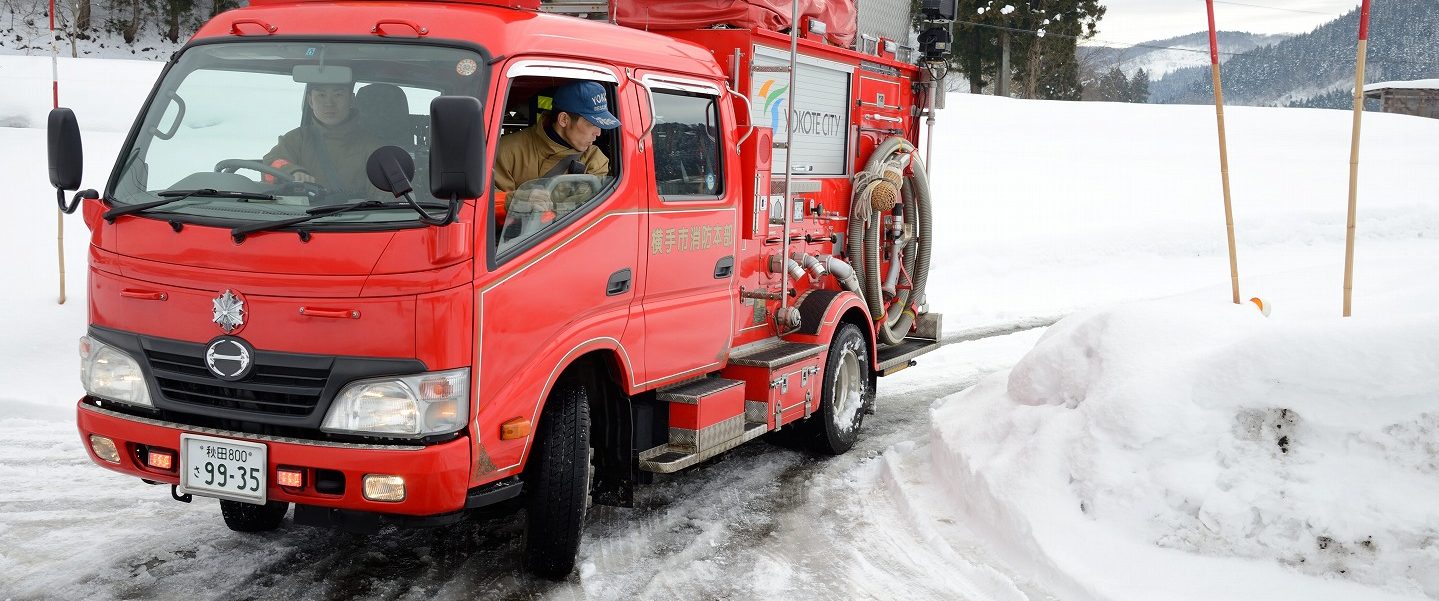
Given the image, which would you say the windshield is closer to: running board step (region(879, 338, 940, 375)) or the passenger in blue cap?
the passenger in blue cap

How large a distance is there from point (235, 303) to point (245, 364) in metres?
0.23

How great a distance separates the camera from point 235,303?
4.33 metres

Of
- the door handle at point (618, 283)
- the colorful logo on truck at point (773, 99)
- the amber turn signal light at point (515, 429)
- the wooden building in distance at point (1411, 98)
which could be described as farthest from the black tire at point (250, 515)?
the wooden building in distance at point (1411, 98)

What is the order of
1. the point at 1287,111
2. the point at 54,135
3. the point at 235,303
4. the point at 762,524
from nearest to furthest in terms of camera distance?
1. the point at 235,303
2. the point at 54,135
3. the point at 762,524
4. the point at 1287,111

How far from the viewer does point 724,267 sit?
6.39 m

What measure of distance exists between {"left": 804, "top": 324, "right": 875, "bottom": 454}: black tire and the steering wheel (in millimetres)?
3833

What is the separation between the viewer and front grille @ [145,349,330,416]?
14.1 feet

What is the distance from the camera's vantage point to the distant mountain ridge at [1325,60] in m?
107

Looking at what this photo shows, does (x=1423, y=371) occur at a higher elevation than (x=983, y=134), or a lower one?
lower

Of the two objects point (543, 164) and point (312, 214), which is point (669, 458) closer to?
point (543, 164)

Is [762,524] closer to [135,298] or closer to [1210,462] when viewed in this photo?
[1210,462]

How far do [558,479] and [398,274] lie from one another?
3.98 feet

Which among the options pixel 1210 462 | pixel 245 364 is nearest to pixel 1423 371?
pixel 1210 462

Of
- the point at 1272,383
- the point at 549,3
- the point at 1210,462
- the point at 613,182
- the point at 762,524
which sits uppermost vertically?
the point at 549,3
